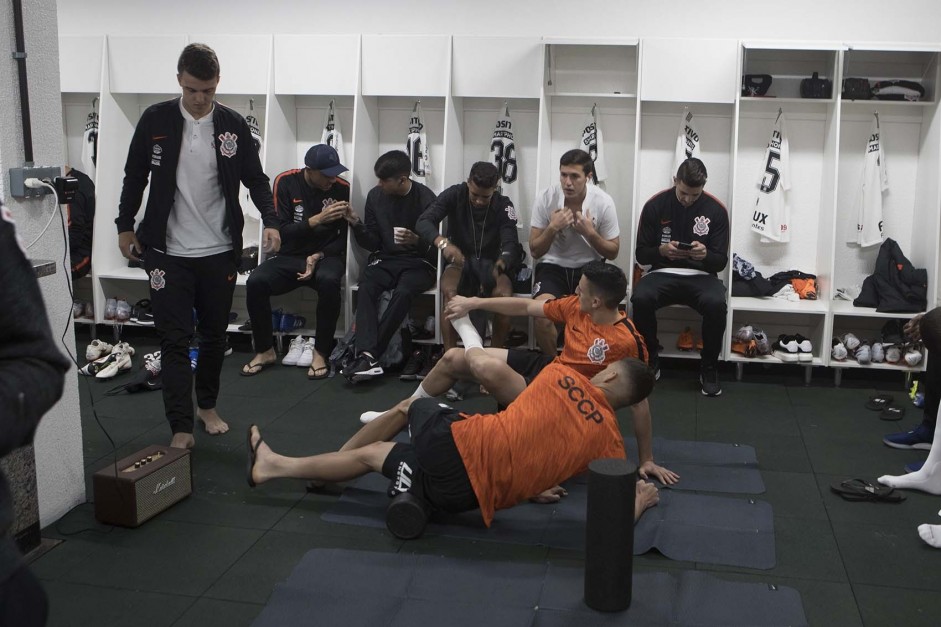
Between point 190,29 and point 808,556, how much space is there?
17.5 feet

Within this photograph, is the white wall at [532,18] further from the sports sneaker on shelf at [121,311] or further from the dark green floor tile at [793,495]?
the dark green floor tile at [793,495]

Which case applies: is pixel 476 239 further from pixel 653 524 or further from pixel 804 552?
pixel 804 552

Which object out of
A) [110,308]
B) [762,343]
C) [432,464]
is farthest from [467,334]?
[110,308]

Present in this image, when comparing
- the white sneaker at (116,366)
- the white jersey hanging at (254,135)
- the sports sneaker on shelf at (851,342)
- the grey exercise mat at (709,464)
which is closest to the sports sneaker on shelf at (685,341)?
the sports sneaker on shelf at (851,342)

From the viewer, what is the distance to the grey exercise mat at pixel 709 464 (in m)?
3.61

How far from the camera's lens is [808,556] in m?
3.00

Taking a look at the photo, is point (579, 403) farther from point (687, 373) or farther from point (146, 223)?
point (687, 373)

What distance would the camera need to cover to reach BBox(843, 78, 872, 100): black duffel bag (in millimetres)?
5254

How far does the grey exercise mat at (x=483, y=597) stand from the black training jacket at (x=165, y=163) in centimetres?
152

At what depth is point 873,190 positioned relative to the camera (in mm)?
5410

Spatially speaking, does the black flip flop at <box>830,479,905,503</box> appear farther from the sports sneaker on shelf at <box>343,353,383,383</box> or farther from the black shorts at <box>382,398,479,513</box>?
the sports sneaker on shelf at <box>343,353,383,383</box>

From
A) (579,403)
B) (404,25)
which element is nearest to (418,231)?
(404,25)

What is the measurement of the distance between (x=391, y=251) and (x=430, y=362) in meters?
0.71

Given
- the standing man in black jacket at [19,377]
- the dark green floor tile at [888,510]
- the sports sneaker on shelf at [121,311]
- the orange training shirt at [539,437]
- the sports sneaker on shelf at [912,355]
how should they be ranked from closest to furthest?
the standing man in black jacket at [19,377] → the orange training shirt at [539,437] → the dark green floor tile at [888,510] → the sports sneaker on shelf at [912,355] → the sports sneaker on shelf at [121,311]
